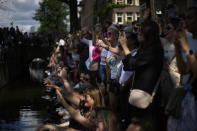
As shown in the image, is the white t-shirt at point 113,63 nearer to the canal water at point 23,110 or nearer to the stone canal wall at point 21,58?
the canal water at point 23,110

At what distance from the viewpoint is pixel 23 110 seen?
47.6 feet

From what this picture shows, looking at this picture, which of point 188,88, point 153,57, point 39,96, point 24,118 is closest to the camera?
point 188,88

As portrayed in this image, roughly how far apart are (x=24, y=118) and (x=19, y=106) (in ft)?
10.4

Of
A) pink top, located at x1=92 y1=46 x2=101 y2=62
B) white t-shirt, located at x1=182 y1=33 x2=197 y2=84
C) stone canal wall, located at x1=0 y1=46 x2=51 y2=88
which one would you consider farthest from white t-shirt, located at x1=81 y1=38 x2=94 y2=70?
stone canal wall, located at x1=0 y1=46 x2=51 y2=88

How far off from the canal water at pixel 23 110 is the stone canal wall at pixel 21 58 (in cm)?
395

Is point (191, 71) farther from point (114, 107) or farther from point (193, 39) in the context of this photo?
point (114, 107)

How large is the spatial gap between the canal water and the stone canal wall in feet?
13.0

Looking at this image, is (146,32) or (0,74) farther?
(0,74)

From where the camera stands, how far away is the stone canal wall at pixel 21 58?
25730 millimetres

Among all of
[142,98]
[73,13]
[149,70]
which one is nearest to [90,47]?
[149,70]

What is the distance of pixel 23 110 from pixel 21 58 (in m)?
19.1

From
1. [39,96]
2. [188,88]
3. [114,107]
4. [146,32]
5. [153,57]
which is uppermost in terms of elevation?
[146,32]

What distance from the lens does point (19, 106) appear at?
15680 mm

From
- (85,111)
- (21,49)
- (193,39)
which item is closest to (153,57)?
(193,39)
